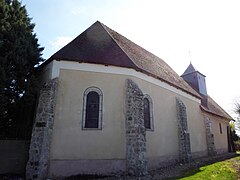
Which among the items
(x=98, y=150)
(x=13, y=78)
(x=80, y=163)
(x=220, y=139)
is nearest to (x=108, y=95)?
(x=98, y=150)

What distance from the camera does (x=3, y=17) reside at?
33.2ft

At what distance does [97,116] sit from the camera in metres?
10.5

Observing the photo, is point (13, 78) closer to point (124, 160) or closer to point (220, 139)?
point (124, 160)

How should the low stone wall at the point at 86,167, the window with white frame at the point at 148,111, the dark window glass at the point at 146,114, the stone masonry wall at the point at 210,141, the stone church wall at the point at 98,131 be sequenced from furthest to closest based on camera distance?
the stone masonry wall at the point at 210,141 < the window with white frame at the point at 148,111 < the dark window glass at the point at 146,114 < the stone church wall at the point at 98,131 < the low stone wall at the point at 86,167

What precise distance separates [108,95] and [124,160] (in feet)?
11.5

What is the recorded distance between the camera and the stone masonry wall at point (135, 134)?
9.66 m

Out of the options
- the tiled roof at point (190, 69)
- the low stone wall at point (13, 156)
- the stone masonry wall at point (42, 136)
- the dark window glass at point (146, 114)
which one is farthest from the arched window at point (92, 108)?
the tiled roof at point (190, 69)

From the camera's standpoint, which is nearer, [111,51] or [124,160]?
[124,160]

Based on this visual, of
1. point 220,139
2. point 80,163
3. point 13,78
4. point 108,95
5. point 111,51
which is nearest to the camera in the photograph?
point 80,163

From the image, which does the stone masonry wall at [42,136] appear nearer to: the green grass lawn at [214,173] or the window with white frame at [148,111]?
the window with white frame at [148,111]

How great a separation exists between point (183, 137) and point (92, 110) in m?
7.44

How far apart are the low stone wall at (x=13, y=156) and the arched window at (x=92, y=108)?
3.42 meters

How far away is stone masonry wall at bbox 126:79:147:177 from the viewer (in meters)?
9.66

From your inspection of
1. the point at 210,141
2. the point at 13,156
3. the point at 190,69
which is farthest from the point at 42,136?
the point at 190,69
